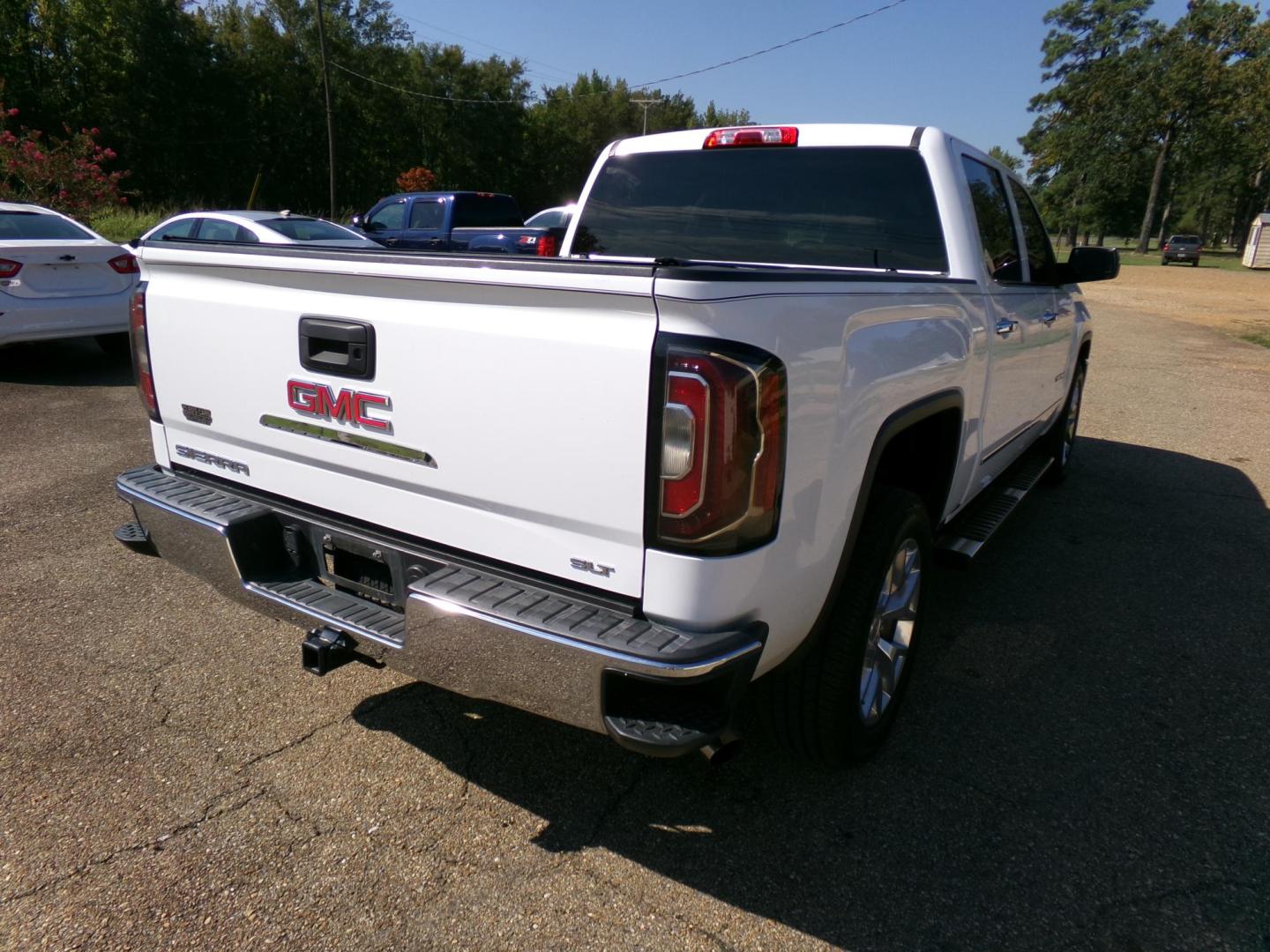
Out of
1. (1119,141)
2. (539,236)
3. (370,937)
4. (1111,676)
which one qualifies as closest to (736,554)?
(370,937)

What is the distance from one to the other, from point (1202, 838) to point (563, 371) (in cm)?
229

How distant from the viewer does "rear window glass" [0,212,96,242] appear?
7.68 m

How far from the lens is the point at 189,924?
80.8 inches

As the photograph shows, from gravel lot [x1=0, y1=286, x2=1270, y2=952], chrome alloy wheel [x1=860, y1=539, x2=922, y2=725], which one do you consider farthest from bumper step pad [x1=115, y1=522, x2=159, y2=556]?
chrome alloy wheel [x1=860, y1=539, x2=922, y2=725]

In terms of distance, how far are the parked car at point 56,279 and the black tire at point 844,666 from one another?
7895 mm

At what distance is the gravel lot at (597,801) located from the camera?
2.12 metres

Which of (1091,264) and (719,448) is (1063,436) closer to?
(1091,264)

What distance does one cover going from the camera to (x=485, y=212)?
16203 millimetres

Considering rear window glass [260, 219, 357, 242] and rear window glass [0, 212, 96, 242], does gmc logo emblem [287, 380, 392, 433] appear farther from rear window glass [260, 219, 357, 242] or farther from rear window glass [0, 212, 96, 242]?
rear window glass [260, 219, 357, 242]

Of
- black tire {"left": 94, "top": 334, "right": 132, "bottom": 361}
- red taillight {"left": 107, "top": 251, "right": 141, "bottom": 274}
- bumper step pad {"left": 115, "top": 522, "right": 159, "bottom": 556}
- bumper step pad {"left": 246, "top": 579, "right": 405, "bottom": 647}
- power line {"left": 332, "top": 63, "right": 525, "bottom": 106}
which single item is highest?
power line {"left": 332, "top": 63, "right": 525, "bottom": 106}

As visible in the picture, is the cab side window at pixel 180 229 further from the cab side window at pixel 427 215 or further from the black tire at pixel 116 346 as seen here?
the cab side window at pixel 427 215

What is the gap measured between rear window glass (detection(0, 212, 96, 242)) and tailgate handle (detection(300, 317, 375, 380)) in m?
7.16

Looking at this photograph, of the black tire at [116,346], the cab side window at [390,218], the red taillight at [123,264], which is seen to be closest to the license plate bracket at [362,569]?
the red taillight at [123,264]

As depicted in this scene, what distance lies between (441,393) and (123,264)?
7698 millimetres
